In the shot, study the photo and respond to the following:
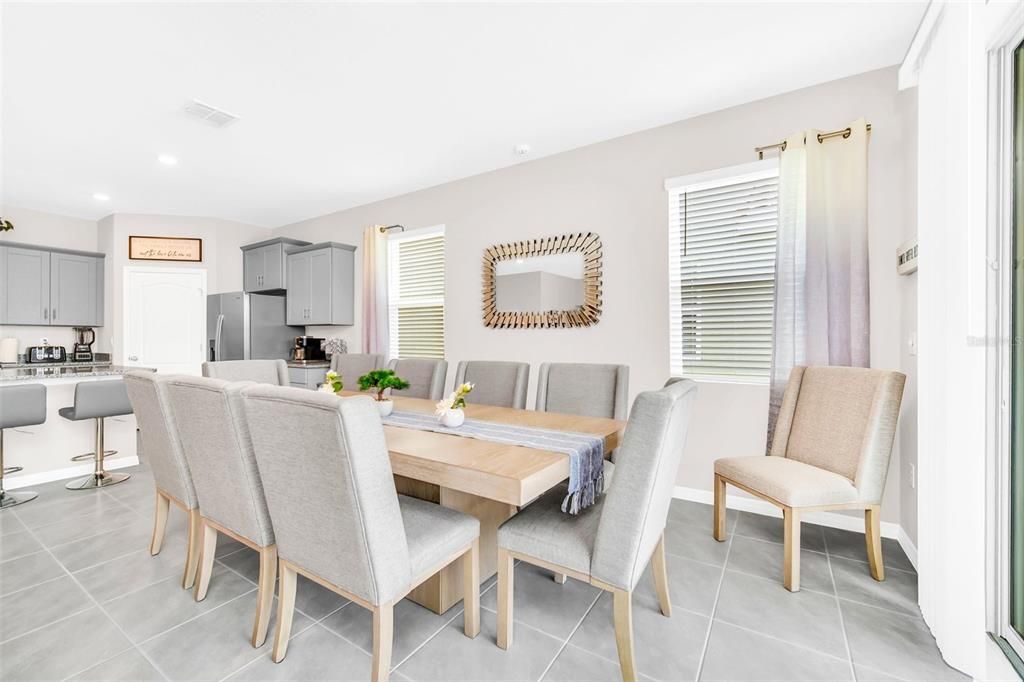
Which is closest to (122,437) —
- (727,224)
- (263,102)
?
(263,102)

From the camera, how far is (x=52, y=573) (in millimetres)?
2137

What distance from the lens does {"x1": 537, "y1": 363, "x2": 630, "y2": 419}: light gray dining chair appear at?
8.21 ft

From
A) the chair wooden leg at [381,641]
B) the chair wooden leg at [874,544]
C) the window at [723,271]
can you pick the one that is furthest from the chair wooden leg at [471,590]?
the window at [723,271]

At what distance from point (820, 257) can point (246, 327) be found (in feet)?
17.5

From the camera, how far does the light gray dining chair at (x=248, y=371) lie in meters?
3.01

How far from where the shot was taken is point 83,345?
536 centimetres

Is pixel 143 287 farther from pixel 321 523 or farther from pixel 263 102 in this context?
pixel 321 523

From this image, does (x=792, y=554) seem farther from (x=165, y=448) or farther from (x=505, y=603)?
(x=165, y=448)

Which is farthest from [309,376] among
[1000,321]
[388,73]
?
[1000,321]

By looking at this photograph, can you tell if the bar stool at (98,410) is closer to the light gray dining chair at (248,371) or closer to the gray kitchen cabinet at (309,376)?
the light gray dining chair at (248,371)

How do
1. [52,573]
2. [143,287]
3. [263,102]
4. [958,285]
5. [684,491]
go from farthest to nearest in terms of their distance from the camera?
[143,287] < [684,491] < [263,102] < [52,573] < [958,285]

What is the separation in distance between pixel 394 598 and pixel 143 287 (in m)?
5.76

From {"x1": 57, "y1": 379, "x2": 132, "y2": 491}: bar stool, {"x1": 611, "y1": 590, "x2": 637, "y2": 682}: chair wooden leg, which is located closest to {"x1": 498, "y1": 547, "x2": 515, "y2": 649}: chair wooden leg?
{"x1": 611, "y1": 590, "x2": 637, "y2": 682}: chair wooden leg

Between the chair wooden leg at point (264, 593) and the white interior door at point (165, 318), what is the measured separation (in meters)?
4.52
